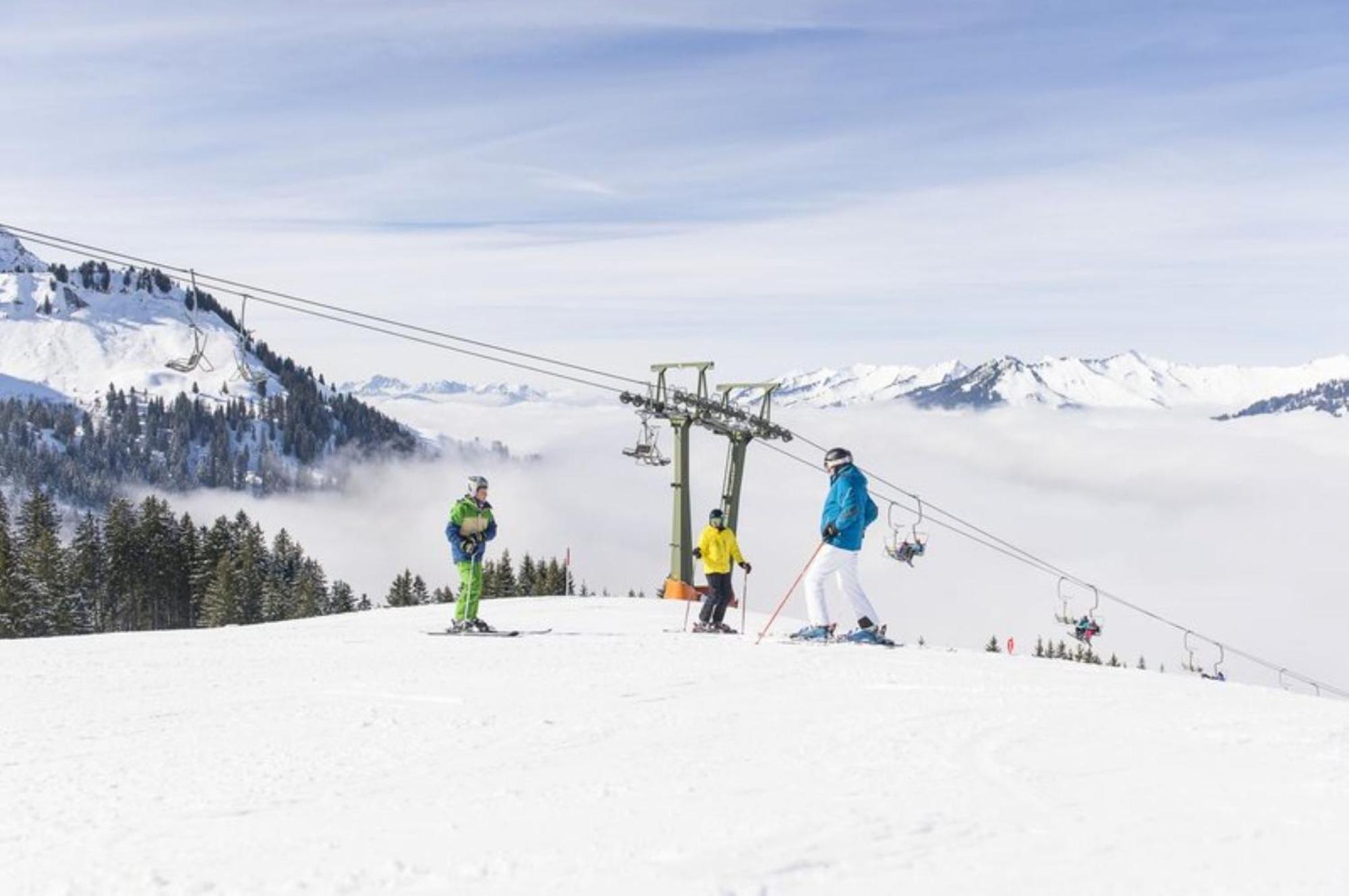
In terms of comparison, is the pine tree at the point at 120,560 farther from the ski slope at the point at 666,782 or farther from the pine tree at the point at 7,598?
the ski slope at the point at 666,782

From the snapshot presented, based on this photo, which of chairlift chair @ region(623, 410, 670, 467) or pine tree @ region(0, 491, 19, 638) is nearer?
chairlift chair @ region(623, 410, 670, 467)

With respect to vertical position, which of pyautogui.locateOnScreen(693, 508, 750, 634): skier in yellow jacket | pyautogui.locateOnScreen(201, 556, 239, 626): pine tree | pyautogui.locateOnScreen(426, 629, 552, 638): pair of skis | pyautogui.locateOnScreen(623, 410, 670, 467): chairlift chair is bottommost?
pyautogui.locateOnScreen(201, 556, 239, 626): pine tree

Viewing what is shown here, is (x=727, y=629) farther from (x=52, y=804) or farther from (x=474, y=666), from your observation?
(x=52, y=804)

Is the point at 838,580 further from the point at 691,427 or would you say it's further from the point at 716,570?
the point at 691,427

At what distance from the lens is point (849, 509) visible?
14.1m

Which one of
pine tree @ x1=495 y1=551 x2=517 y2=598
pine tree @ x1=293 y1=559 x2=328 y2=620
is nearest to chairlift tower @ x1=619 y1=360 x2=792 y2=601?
pine tree @ x1=495 y1=551 x2=517 y2=598

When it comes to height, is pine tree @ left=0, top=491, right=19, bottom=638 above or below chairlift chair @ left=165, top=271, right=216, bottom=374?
below

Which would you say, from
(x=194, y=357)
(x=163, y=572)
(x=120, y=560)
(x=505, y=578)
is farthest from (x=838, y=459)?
(x=163, y=572)

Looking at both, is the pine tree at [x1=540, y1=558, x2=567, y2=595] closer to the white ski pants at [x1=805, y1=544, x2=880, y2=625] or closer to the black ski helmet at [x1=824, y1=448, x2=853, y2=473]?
the black ski helmet at [x1=824, y1=448, x2=853, y2=473]

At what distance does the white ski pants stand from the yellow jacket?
254cm

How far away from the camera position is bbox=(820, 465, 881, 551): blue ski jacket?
1407 cm

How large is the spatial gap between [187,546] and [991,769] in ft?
264

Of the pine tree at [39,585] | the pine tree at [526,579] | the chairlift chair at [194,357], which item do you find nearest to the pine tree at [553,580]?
the pine tree at [526,579]

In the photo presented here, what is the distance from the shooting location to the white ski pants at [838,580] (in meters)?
13.9
